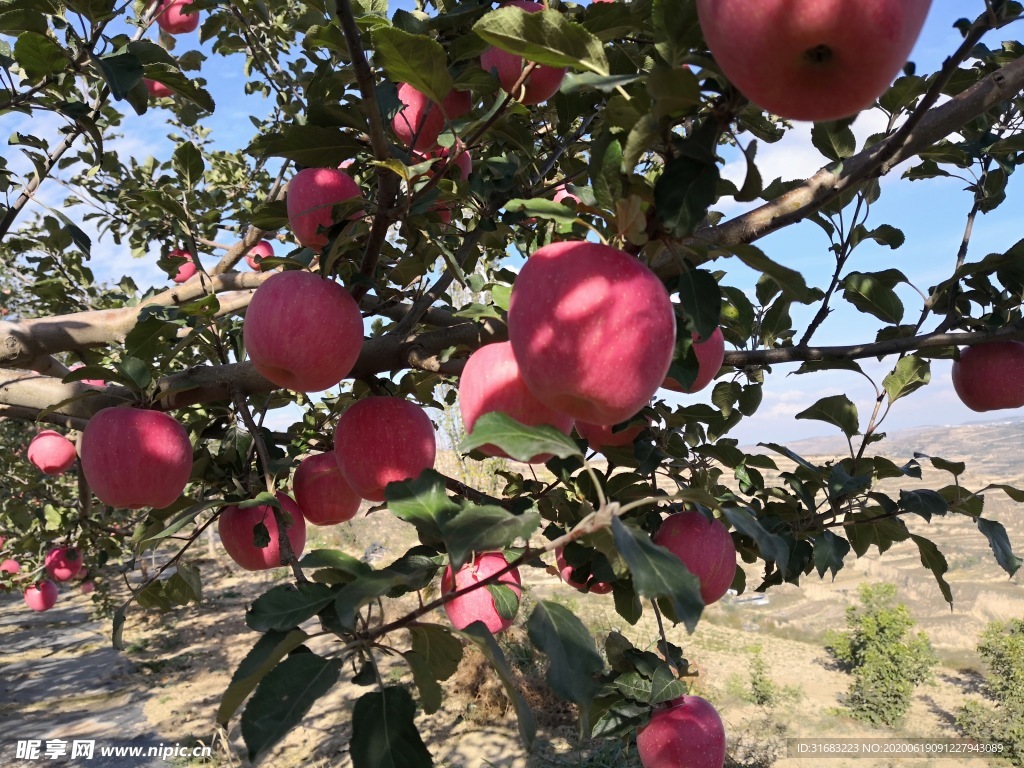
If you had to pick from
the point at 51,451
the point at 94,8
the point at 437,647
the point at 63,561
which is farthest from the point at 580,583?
the point at 63,561

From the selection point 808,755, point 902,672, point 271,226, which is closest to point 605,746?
point 808,755

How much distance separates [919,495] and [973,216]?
81 cm

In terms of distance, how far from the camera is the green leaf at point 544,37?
2.11 feet

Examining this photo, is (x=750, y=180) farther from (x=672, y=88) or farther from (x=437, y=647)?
(x=437, y=647)

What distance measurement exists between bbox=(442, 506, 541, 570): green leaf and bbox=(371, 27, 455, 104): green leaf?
636 mm

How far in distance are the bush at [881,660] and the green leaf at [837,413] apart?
6144 mm

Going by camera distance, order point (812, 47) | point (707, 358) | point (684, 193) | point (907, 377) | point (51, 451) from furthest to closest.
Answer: point (51, 451)
point (907, 377)
point (707, 358)
point (684, 193)
point (812, 47)

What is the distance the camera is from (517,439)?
722mm

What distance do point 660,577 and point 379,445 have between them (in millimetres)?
876

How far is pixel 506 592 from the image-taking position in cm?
121

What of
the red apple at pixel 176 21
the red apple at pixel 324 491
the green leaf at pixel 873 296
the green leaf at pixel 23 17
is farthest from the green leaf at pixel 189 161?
the green leaf at pixel 873 296

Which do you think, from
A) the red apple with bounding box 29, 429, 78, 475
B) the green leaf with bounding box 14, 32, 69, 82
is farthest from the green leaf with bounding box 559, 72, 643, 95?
the red apple with bounding box 29, 429, 78, 475

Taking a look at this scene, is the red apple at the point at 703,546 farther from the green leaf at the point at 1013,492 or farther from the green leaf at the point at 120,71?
the green leaf at the point at 120,71

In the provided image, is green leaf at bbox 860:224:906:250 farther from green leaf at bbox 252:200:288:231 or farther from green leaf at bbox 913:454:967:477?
green leaf at bbox 252:200:288:231
